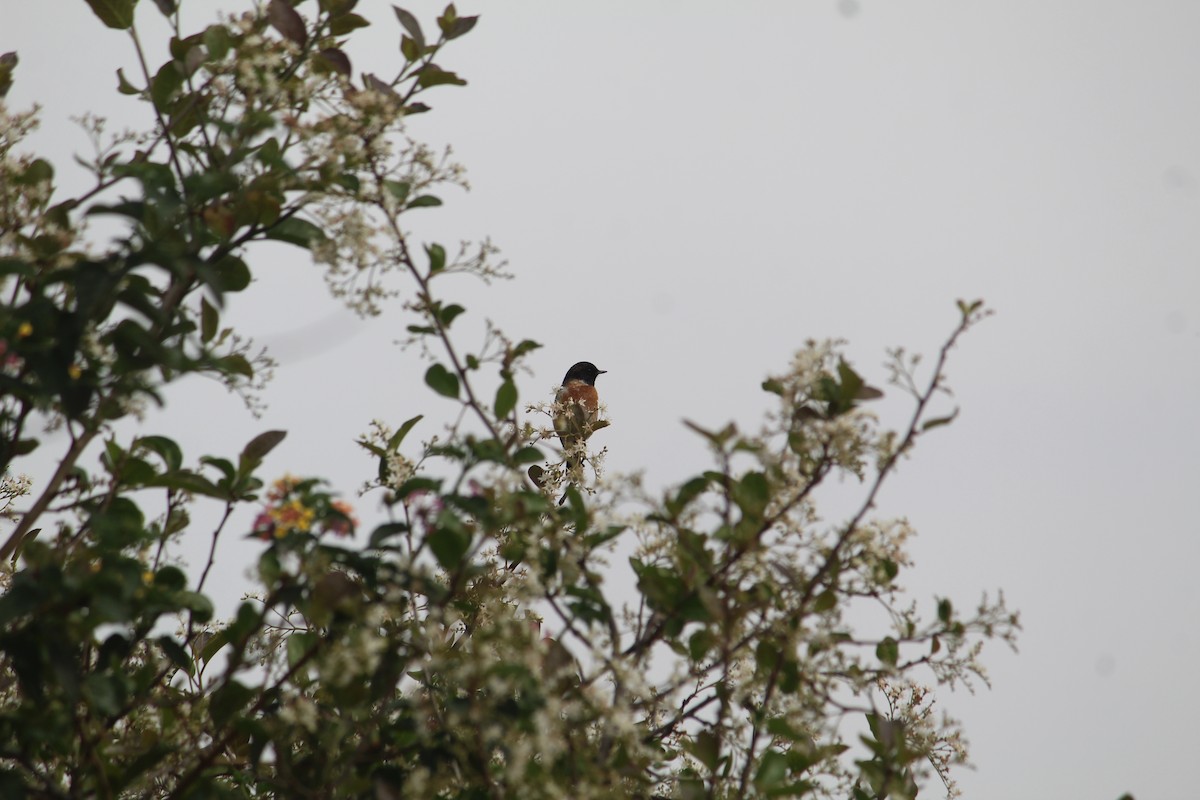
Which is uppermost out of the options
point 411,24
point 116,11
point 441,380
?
point 411,24

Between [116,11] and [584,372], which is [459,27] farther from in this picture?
[584,372]

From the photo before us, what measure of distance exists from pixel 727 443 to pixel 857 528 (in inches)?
13.3

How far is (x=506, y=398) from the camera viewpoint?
8.50 feet

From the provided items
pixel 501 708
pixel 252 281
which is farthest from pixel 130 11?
pixel 501 708

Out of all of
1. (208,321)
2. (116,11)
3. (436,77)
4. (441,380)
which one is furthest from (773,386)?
(116,11)

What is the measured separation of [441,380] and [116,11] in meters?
1.26

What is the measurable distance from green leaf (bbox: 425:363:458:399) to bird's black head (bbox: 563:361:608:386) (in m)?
6.22

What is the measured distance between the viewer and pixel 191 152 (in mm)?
2783

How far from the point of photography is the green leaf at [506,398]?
2590mm

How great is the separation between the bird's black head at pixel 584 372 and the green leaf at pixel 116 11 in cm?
608

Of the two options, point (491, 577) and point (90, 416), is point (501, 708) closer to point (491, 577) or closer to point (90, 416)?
point (90, 416)

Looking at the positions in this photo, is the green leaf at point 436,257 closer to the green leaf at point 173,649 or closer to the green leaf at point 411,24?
the green leaf at point 411,24

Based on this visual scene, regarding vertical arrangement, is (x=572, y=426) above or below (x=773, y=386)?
above

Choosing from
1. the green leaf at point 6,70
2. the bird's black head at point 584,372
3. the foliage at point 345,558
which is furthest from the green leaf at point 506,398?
the bird's black head at point 584,372
